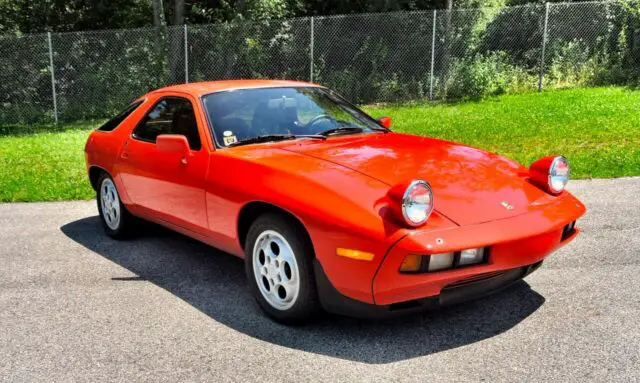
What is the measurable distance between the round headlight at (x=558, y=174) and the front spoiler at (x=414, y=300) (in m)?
0.75

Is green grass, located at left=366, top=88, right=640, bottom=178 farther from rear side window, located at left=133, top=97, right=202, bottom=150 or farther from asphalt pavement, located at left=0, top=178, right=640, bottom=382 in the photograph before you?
rear side window, located at left=133, top=97, right=202, bottom=150

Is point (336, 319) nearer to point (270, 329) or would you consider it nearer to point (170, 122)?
point (270, 329)

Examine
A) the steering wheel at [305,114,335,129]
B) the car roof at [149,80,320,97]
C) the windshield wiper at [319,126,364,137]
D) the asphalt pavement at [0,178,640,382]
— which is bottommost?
the asphalt pavement at [0,178,640,382]

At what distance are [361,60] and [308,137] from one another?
495 inches

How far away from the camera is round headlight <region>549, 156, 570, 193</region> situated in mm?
4168

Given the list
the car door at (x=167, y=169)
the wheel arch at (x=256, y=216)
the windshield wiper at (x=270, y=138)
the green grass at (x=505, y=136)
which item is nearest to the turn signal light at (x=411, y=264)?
the wheel arch at (x=256, y=216)

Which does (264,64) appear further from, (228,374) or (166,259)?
(228,374)

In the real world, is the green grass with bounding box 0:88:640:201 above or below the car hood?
below

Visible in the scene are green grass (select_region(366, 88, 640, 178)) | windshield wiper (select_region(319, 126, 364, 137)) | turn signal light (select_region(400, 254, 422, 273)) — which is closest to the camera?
turn signal light (select_region(400, 254, 422, 273))

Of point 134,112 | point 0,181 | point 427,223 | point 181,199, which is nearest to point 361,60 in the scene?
point 0,181

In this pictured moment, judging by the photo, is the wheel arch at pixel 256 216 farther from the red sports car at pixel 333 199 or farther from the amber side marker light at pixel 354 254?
the amber side marker light at pixel 354 254

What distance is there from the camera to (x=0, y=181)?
897 centimetres

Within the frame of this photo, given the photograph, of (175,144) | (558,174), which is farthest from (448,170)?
(175,144)

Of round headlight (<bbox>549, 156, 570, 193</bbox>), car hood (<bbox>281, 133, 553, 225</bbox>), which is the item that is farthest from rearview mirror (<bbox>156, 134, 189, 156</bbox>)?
round headlight (<bbox>549, 156, 570, 193</bbox>)
